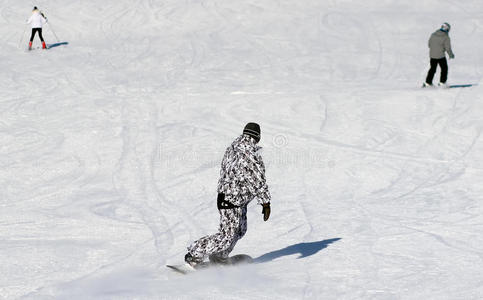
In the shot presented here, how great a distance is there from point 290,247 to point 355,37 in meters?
15.6

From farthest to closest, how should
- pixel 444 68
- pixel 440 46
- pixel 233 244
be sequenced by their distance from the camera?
pixel 444 68 < pixel 440 46 < pixel 233 244

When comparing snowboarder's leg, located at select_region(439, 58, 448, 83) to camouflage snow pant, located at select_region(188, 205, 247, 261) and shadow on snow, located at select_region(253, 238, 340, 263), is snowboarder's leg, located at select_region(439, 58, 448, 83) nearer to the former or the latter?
shadow on snow, located at select_region(253, 238, 340, 263)

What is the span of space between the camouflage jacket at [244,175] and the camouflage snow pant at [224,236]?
15 centimetres

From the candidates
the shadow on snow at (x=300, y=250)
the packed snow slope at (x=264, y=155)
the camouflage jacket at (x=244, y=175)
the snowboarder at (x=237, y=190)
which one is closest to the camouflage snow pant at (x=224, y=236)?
the snowboarder at (x=237, y=190)

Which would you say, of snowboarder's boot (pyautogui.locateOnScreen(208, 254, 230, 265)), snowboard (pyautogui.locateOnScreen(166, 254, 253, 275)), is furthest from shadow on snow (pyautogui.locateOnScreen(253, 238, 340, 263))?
snowboarder's boot (pyautogui.locateOnScreen(208, 254, 230, 265))

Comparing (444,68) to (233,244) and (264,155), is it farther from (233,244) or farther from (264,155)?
(233,244)

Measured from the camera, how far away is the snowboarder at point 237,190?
7074 mm

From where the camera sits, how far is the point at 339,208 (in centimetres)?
1051

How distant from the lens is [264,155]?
13141 millimetres

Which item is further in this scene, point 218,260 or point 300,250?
point 300,250

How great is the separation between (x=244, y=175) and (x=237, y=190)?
17cm

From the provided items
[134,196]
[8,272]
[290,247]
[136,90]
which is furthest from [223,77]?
[8,272]

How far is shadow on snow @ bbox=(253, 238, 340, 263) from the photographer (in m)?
8.23

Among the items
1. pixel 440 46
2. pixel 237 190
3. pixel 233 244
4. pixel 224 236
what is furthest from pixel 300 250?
pixel 440 46
